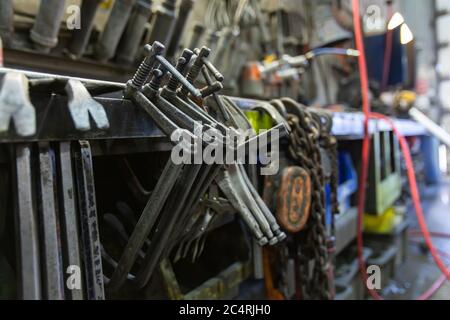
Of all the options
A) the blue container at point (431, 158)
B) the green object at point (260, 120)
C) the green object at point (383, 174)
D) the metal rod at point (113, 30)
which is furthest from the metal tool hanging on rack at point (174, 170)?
the blue container at point (431, 158)

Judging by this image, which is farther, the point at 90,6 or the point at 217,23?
the point at 217,23

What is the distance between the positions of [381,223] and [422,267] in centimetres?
36

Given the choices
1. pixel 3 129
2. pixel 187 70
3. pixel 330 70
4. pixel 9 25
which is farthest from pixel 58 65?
pixel 330 70

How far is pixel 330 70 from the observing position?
3.03 metres

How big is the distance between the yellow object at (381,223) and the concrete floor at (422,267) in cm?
25

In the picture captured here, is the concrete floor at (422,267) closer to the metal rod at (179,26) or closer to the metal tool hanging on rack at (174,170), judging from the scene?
the metal tool hanging on rack at (174,170)

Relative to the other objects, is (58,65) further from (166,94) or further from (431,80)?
(431,80)

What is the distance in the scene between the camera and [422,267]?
1.97 meters

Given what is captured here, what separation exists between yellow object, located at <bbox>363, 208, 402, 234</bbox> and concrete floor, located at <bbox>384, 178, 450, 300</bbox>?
0.83 feet

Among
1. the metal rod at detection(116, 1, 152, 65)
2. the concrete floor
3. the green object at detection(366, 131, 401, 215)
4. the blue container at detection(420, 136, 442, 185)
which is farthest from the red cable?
the metal rod at detection(116, 1, 152, 65)

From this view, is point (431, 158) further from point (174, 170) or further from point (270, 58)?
point (174, 170)

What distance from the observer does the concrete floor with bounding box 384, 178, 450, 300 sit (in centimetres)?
164
